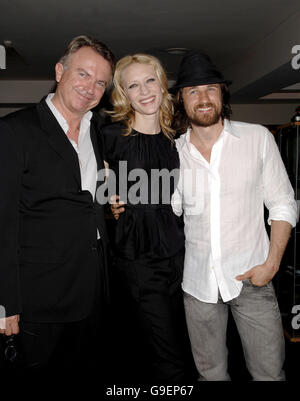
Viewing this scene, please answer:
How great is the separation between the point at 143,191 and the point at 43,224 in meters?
0.52

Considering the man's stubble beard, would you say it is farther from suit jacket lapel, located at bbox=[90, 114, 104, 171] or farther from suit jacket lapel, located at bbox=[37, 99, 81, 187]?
suit jacket lapel, located at bbox=[37, 99, 81, 187]

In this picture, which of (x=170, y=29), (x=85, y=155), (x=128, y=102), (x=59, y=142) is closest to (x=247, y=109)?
(x=170, y=29)

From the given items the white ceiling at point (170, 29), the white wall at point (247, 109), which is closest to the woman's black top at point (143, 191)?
the white ceiling at point (170, 29)

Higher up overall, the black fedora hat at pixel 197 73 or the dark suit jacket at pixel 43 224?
the black fedora hat at pixel 197 73

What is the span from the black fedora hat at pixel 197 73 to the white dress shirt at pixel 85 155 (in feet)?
1.80

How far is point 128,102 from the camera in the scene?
6.94 feet

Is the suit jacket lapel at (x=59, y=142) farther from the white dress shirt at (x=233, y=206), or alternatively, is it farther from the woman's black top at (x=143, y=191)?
the white dress shirt at (x=233, y=206)

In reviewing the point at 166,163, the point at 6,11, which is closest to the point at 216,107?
the point at 166,163

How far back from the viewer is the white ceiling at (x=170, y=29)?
4.26m

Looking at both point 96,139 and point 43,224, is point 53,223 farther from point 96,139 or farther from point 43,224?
point 96,139

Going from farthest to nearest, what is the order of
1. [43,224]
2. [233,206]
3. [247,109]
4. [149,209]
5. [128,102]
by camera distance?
[247,109], [128,102], [149,209], [233,206], [43,224]

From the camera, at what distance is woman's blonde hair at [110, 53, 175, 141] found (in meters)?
2.04

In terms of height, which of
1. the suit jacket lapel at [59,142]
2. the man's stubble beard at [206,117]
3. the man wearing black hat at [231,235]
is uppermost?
the man's stubble beard at [206,117]

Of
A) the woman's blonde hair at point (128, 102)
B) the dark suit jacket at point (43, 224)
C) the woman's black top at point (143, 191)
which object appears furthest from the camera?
the woman's blonde hair at point (128, 102)
